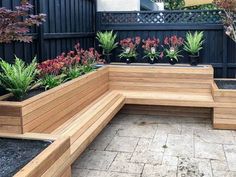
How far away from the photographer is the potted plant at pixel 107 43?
617 cm

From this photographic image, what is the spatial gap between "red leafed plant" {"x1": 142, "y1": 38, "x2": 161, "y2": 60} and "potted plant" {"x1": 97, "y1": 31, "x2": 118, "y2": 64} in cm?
60

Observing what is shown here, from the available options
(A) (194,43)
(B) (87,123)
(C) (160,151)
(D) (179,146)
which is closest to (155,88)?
(A) (194,43)

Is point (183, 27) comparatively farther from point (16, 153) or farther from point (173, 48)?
point (16, 153)

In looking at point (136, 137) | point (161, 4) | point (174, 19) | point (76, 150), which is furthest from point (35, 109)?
point (161, 4)

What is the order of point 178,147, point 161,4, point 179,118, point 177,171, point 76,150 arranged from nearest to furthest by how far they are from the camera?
point 76,150 → point 177,171 → point 178,147 → point 179,118 → point 161,4

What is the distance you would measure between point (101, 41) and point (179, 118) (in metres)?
2.08

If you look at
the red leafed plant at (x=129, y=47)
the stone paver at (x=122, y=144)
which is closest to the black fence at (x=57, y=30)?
the red leafed plant at (x=129, y=47)

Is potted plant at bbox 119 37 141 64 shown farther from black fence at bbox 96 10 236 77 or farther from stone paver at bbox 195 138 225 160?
stone paver at bbox 195 138 225 160

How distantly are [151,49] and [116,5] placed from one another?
62.6 inches

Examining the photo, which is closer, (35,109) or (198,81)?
(35,109)

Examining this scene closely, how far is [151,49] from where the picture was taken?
607 cm

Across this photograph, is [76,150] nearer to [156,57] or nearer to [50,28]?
[50,28]

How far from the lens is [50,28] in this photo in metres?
4.61

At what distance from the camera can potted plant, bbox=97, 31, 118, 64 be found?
6.17 m
